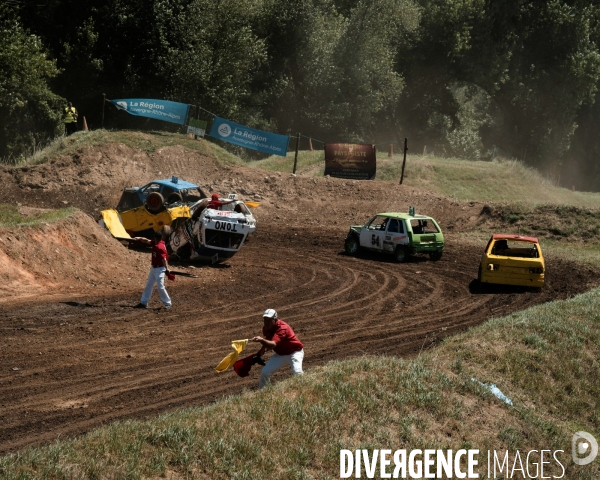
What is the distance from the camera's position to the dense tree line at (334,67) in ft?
150

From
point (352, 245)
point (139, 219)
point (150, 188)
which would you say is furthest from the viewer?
point (352, 245)

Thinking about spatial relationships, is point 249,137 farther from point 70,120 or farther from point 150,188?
point 150,188

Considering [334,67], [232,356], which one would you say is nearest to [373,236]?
[232,356]

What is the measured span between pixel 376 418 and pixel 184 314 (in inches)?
310

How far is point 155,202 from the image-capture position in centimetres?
2478

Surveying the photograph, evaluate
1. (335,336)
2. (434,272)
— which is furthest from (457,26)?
(335,336)

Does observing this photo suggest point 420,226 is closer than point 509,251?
No

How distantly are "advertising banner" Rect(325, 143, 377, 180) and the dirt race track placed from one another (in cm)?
1022

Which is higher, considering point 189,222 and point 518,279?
point 189,222

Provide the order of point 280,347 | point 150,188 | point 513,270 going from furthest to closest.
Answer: point 150,188 < point 513,270 < point 280,347

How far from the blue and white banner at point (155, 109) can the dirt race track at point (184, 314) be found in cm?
1160

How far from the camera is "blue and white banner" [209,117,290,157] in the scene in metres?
38.9

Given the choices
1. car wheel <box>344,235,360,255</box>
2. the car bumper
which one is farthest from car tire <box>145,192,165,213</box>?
the car bumper

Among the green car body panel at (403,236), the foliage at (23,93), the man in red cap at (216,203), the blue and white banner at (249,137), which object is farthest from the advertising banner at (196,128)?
the man in red cap at (216,203)
